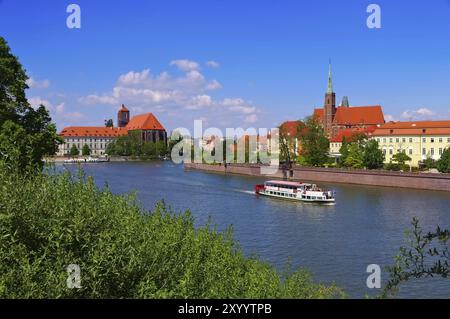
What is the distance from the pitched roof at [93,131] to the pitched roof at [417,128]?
91.6 metres

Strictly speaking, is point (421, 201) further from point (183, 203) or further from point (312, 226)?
point (183, 203)

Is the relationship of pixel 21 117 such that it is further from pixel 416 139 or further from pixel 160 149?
pixel 160 149

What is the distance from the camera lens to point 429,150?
6372cm

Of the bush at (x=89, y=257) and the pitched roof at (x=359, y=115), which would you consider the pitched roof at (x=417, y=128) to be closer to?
the pitched roof at (x=359, y=115)

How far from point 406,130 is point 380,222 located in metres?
42.5

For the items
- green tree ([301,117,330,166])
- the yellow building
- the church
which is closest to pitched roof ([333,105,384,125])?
the church

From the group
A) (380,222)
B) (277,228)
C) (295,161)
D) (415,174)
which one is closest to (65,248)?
(277,228)

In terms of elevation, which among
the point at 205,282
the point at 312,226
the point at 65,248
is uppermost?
the point at 65,248

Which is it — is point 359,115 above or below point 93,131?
above

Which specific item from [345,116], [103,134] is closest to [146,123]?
[103,134]

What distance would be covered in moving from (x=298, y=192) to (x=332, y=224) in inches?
498

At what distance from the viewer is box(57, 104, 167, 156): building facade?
140125 mm

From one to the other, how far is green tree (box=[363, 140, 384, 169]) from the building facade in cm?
8489

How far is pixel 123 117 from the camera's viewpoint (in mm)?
A: 163625
